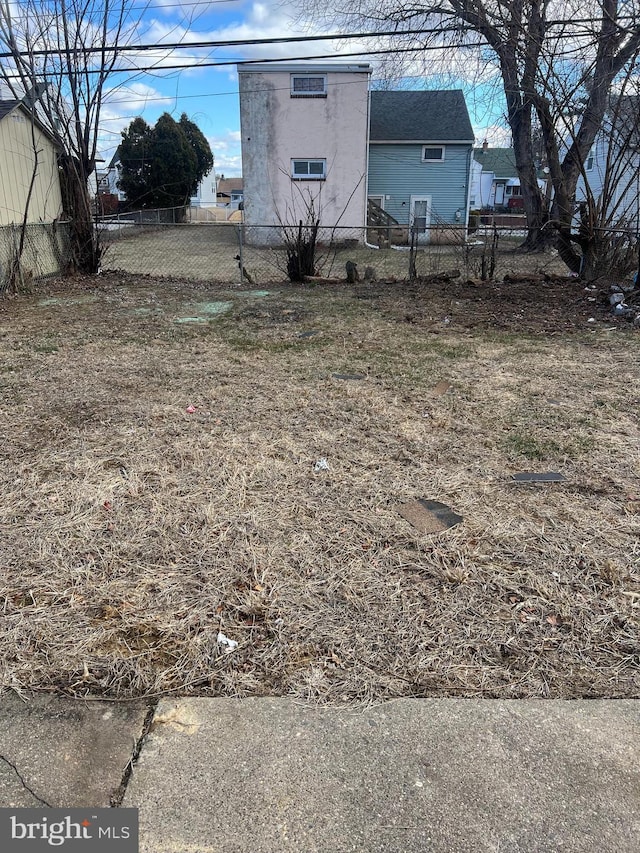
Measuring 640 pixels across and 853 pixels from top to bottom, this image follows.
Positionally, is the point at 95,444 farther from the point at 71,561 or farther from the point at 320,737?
the point at 320,737

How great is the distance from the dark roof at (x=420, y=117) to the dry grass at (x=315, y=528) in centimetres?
2118

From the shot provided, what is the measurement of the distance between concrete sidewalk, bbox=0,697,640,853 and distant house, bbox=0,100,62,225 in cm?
1099

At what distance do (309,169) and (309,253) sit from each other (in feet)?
37.1

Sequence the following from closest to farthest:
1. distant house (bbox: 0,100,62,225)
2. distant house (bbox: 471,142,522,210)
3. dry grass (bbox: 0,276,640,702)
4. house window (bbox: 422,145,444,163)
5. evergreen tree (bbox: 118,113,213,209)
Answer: dry grass (bbox: 0,276,640,702) < distant house (bbox: 0,100,62,225) < house window (bbox: 422,145,444,163) < evergreen tree (bbox: 118,113,213,209) < distant house (bbox: 471,142,522,210)

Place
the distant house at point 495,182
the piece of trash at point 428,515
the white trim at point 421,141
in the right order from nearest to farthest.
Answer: the piece of trash at point 428,515 → the white trim at point 421,141 → the distant house at point 495,182

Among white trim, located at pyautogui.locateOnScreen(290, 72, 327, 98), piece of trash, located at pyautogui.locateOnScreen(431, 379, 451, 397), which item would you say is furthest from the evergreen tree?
piece of trash, located at pyautogui.locateOnScreen(431, 379, 451, 397)

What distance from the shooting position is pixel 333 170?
21062mm

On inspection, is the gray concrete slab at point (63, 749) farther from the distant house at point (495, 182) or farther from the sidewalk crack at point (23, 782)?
the distant house at point (495, 182)

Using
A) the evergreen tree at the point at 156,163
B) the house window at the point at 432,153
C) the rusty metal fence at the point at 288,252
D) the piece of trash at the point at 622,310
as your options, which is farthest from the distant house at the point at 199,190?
the piece of trash at the point at 622,310

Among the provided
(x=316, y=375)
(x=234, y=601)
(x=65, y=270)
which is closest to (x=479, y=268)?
(x=316, y=375)

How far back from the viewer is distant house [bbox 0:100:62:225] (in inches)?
434

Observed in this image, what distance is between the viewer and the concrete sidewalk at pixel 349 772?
5.05 feet

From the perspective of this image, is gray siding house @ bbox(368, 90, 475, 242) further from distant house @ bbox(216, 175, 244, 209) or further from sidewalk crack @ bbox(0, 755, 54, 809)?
distant house @ bbox(216, 175, 244, 209)

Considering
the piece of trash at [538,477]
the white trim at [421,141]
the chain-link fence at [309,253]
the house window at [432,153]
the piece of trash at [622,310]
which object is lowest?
the piece of trash at [538,477]
